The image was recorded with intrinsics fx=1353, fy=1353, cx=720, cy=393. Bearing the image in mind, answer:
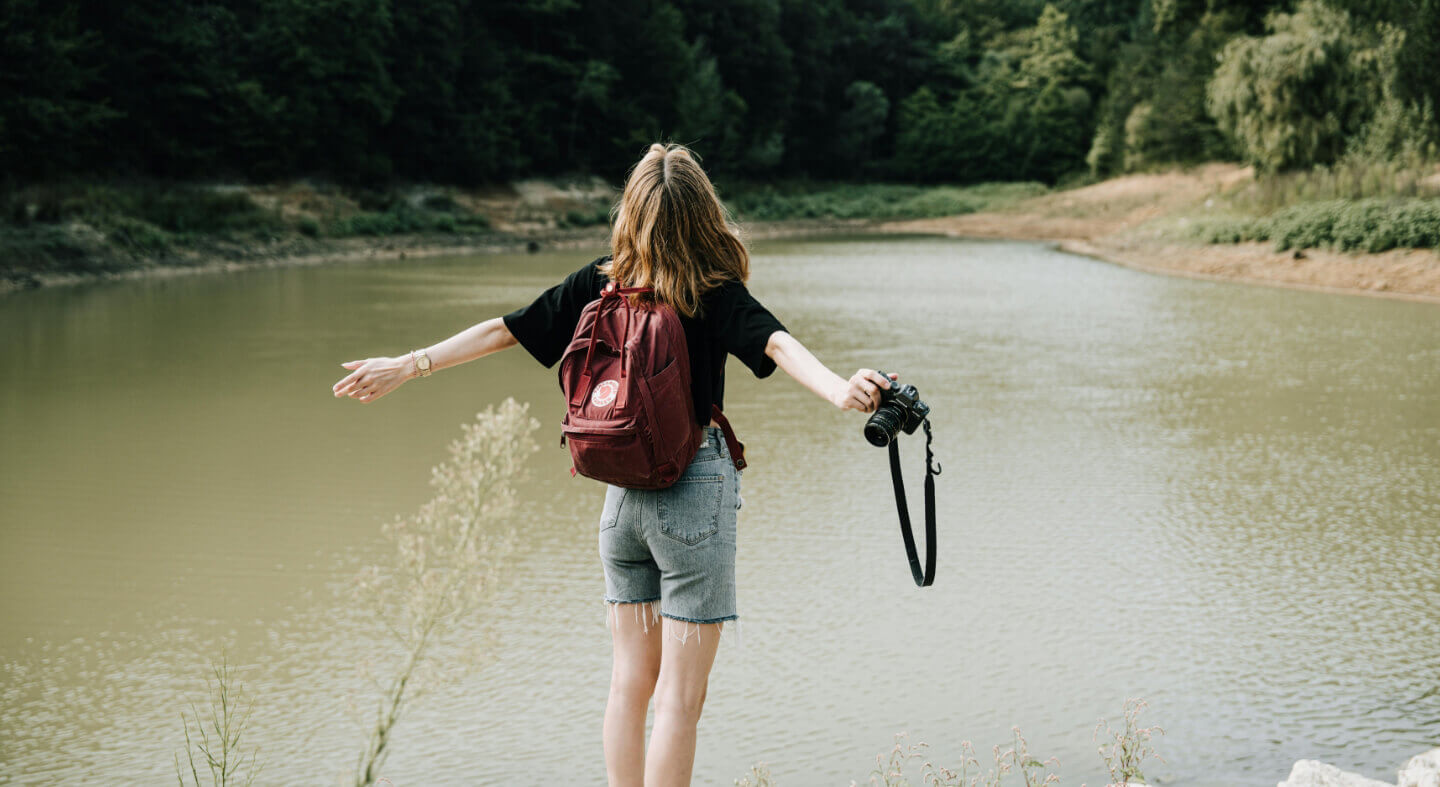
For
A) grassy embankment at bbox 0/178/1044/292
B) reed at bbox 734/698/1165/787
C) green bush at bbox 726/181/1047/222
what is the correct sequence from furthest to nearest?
green bush at bbox 726/181/1047/222, grassy embankment at bbox 0/178/1044/292, reed at bbox 734/698/1165/787

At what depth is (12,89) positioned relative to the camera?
28.0 meters

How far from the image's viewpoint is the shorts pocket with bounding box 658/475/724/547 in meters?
2.63

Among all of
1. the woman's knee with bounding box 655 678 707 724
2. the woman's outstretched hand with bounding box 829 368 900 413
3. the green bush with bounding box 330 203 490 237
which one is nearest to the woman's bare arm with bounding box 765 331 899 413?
the woman's outstretched hand with bounding box 829 368 900 413

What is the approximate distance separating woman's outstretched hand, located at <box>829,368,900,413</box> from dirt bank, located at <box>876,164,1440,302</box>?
58.0 feet

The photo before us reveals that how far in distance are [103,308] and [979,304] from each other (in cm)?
1186

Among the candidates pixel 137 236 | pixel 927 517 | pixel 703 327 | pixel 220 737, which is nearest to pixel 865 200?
pixel 137 236

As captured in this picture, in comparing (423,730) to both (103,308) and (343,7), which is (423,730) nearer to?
(103,308)

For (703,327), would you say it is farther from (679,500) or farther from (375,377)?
(375,377)

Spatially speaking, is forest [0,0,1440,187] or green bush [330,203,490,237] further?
green bush [330,203,490,237]

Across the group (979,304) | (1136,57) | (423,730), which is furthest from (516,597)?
(1136,57)

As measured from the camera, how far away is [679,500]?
2.64 meters

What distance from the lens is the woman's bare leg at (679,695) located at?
2664mm

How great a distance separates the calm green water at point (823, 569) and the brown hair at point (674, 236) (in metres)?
0.89

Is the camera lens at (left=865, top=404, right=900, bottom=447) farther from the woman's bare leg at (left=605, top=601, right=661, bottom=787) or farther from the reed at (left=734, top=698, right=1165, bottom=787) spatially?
the reed at (left=734, top=698, right=1165, bottom=787)
